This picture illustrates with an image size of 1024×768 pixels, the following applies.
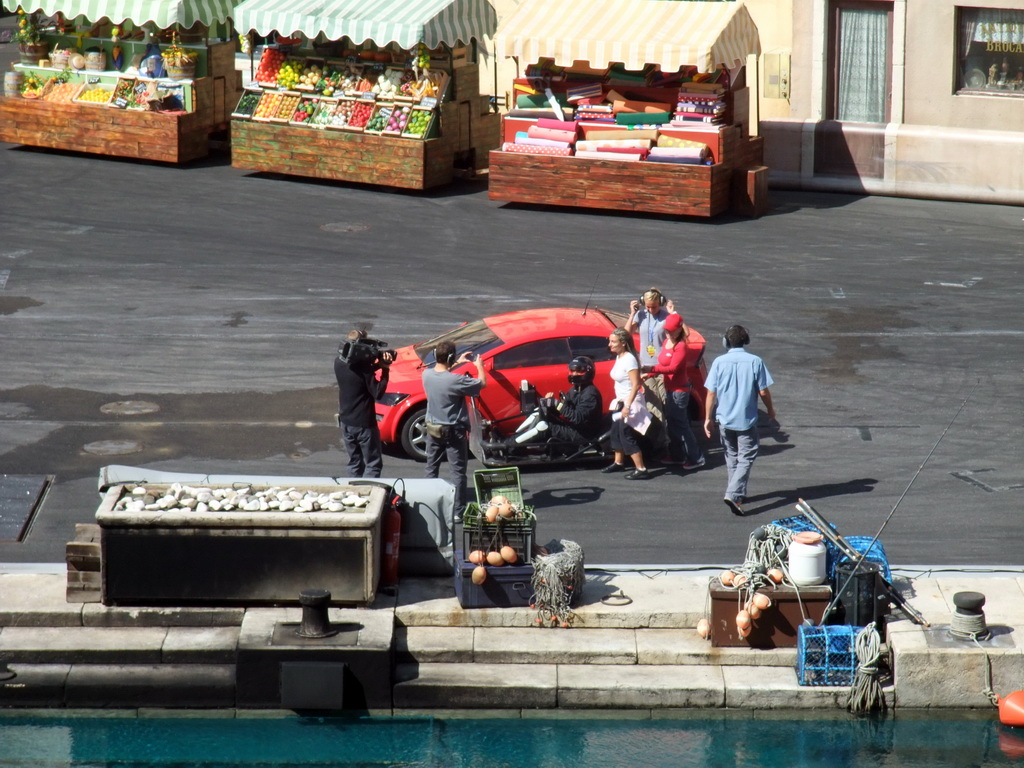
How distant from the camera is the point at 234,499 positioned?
38.5 ft

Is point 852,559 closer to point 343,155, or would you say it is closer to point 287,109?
point 343,155

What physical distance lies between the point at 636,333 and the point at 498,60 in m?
15.3

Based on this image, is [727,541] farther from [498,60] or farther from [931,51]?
[498,60]

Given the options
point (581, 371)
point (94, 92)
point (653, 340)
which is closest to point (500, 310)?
point (653, 340)

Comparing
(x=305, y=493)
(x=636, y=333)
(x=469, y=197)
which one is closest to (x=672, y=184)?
(x=469, y=197)

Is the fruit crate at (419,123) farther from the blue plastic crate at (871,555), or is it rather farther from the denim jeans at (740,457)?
the blue plastic crate at (871,555)

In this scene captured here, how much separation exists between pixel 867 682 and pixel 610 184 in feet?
49.3

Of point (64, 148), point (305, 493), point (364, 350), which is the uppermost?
point (64, 148)

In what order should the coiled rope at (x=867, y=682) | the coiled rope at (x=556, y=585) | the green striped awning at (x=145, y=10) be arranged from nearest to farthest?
the coiled rope at (x=867, y=682) → the coiled rope at (x=556, y=585) → the green striped awning at (x=145, y=10)

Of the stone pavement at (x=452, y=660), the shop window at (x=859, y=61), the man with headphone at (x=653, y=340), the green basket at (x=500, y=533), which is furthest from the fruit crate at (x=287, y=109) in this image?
the green basket at (x=500, y=533)

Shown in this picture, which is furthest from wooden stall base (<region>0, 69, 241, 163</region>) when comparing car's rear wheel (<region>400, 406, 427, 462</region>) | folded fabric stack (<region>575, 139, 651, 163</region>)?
car's rear wheel (<region>400, 406, 427, 462</region>)

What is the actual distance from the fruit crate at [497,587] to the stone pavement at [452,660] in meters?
0.08

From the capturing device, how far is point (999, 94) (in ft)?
84.7

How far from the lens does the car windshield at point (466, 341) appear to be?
15.4 metres
